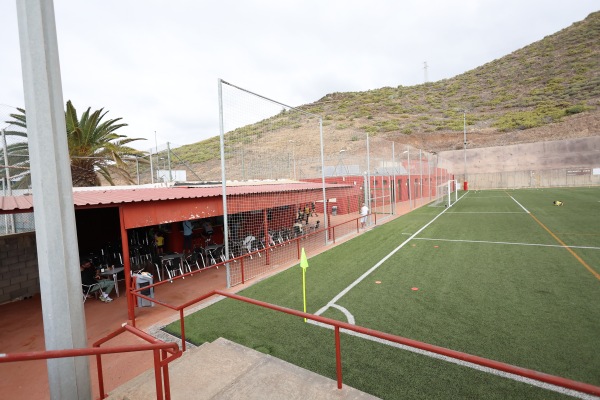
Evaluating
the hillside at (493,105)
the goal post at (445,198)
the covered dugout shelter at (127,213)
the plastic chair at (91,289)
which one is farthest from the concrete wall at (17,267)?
Result: the hillside at (493,105)

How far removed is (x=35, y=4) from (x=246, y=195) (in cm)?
788

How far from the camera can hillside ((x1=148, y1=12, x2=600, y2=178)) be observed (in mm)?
53000

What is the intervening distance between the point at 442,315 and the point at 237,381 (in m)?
4.42

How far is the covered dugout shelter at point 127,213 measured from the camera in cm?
705

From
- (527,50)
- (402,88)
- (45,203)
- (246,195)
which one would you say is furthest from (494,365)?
(527,50)

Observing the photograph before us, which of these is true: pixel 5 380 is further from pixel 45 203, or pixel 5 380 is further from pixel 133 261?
pixel 133 261

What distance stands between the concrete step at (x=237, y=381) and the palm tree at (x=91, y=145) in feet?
40.2

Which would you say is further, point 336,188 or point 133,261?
point 336,188

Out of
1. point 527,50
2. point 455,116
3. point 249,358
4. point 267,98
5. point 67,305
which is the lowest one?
point 249,358

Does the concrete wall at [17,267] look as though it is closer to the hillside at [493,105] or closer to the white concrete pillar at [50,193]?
the white concrete pillar at [50,193]

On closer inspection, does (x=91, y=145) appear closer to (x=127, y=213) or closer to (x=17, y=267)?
(x=17, y=267)

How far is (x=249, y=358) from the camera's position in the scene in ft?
14.3

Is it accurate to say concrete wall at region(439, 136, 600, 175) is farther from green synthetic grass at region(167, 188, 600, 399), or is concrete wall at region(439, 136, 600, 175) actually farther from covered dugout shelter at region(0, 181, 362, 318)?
covered dugout shelter at region(0, 181, 362, 318)

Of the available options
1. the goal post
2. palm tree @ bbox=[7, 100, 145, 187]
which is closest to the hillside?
the goal post
